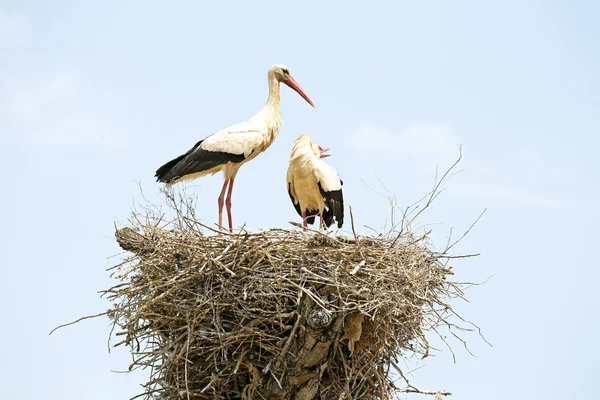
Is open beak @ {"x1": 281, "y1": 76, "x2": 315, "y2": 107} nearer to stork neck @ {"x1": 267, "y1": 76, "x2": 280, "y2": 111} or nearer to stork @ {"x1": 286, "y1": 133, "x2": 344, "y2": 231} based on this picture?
stork neck @ {"x1": 267, "y1": 76, "x2": 280, "y2": 111}

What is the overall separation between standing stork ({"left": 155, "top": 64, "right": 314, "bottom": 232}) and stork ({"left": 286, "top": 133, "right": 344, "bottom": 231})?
35 cm

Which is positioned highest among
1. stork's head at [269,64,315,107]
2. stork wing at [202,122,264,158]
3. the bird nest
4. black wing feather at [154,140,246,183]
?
stork's head at [269,64,315,107]

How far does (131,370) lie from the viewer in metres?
6.81

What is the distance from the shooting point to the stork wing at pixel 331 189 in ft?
28.0

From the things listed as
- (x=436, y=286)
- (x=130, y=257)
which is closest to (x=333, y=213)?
(x=436, y=286)

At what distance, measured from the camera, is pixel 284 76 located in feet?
30.0

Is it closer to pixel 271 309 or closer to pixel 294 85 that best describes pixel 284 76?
pixel 294 85

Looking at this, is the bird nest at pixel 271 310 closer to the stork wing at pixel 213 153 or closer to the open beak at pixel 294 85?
the stork wing at pixel 213 153

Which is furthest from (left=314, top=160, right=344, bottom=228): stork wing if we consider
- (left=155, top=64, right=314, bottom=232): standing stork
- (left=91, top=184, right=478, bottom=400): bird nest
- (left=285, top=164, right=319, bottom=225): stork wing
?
(left=91, top=184, right=478, bottom=400): bird nest

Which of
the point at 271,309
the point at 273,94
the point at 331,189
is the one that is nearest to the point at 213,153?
the point at 273,94

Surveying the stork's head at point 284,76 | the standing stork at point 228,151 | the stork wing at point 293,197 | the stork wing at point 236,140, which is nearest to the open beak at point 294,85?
the stork's head at point 284,76

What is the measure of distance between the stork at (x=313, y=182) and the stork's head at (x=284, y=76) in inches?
24.7

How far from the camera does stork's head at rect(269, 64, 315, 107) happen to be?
358 inches

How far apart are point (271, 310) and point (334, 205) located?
2519 mm
